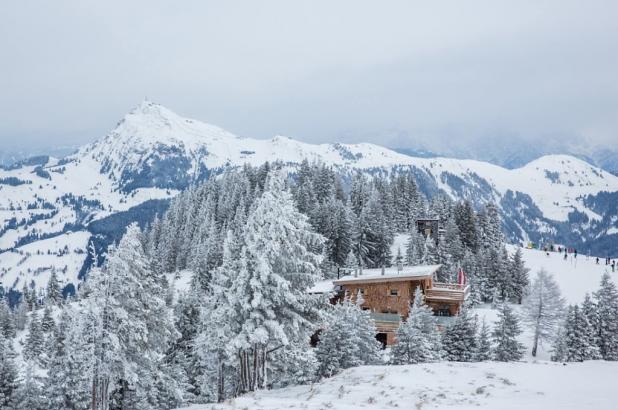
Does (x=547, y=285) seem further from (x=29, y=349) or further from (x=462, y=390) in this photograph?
(x=29, y=349)

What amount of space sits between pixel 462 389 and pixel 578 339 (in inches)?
1211

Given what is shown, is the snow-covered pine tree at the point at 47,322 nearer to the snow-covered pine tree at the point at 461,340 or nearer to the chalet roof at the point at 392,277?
the chalet roof at the point at 392,277

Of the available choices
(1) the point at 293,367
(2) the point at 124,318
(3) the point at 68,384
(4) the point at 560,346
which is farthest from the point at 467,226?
(2) the point at 124,318

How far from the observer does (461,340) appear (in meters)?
35.1

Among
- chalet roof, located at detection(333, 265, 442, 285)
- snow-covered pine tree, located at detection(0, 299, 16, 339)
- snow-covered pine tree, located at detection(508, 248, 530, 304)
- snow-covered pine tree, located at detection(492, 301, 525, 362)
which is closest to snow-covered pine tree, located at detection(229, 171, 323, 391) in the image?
snow-covered pine tree, located at detection(492, 301, 525, 362)

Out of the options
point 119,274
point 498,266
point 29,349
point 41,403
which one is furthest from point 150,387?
point 29,349

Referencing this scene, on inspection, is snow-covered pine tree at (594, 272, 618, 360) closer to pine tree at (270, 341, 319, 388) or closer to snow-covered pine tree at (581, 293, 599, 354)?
snow-covered pine tree at (581, 293, 599, 354)

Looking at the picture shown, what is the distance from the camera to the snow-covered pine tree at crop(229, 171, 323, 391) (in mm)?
20938

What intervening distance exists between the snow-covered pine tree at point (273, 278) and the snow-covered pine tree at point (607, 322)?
32186mm

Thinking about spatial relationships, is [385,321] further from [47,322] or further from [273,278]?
[47,322]

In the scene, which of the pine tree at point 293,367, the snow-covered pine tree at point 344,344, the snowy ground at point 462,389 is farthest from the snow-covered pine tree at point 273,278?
the snow-covered pine tree at point 344,344

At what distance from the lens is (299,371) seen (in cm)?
2708

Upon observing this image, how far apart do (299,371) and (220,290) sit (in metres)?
7.51

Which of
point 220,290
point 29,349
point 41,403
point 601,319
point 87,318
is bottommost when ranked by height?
point 29,349
